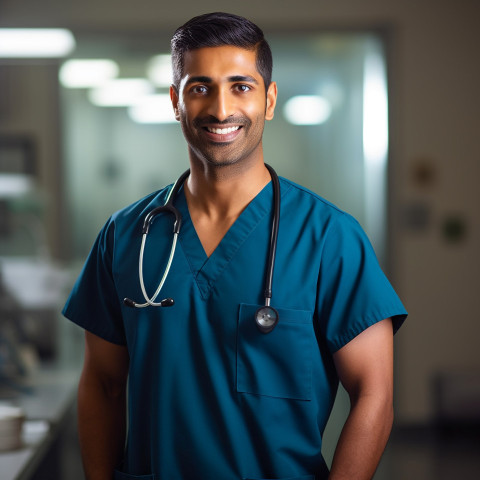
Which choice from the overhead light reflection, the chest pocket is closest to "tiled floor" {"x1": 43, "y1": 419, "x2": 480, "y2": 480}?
the overhead light reflection

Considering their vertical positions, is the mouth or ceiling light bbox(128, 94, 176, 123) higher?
ceiling light bbox(128, 94, 176, 123)

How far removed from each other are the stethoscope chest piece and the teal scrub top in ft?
0.05

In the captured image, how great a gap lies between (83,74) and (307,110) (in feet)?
3.85

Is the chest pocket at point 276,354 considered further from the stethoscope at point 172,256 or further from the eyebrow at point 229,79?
the eyebrow at point 229,79

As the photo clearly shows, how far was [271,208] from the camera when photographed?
3.76ft

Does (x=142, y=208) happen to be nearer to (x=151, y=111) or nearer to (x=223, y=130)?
(x=223, y=130)

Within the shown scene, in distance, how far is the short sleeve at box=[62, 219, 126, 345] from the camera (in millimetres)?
1204

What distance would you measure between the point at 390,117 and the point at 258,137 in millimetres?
2599

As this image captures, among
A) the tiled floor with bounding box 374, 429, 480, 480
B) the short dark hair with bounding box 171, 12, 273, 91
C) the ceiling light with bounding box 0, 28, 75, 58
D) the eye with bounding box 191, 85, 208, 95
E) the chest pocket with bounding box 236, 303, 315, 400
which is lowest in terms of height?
the tiled floor with bounding box 374, 429, 480, 480

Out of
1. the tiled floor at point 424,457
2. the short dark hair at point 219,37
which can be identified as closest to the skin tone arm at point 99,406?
the short dark hair at point 219,37

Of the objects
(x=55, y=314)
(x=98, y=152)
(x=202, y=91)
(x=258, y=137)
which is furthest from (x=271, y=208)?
(x=98, y=152)

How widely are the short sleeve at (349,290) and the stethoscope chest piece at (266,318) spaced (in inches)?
3.4

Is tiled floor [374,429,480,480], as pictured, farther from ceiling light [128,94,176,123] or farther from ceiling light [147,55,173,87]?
ceiling light [147,55,173,87]

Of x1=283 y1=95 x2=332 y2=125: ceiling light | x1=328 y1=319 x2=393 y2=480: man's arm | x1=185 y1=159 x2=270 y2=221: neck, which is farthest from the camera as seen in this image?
x1=283 y1=95 x2=332 y2=125: ceiling light
